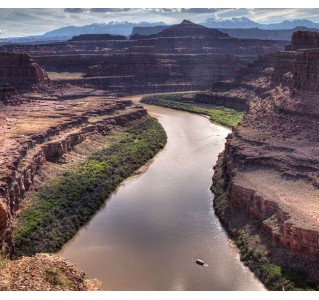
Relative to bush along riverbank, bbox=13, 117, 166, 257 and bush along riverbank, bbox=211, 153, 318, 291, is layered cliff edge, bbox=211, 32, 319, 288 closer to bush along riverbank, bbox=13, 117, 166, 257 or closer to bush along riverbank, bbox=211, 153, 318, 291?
bush along riverbank, bbox=211, 153, 318, 291

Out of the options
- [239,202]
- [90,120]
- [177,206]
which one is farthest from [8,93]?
[239,202]

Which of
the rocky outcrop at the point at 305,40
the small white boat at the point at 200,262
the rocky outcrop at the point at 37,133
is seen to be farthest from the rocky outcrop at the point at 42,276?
the rocky outcrop at the point at 305,40

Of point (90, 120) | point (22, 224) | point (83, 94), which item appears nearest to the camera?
point (22, 224)

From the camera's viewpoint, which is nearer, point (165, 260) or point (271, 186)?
point (165, 260)

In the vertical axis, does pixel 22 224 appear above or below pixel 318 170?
below

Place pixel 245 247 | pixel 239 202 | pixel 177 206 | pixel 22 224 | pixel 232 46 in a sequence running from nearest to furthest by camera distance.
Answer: pixel 245 247 < pixel 22 224 < pixel 239 202 < pixel 177 206 < pixel 232 46

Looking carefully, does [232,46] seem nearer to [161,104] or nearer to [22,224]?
[161,104]

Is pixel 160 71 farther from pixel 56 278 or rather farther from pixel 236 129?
pixel 56 278
